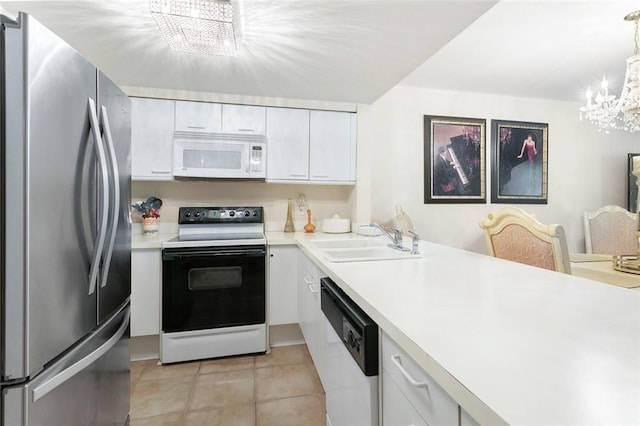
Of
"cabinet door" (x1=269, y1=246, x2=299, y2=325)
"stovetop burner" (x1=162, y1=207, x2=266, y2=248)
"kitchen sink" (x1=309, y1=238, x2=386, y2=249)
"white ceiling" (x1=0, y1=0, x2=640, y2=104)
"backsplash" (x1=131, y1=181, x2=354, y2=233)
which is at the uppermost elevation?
"white ceiling" (x1=0, y1=0, x2=640, y2=104)

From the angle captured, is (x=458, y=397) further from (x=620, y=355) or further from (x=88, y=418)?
(x=88, y=418)

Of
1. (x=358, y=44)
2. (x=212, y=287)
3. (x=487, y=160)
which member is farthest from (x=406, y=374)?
(x=487, y=160)

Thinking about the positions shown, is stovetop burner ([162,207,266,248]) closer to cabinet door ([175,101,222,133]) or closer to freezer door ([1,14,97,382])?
cabinet door ([175,101,222,133])

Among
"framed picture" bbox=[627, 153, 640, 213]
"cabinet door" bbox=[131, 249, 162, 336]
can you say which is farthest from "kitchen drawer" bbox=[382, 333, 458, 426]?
"framed picture" bbox=[627, 153, 640, 213]

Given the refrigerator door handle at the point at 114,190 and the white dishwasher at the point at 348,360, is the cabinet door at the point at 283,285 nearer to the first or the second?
the white dishwasher at the point at 348,360

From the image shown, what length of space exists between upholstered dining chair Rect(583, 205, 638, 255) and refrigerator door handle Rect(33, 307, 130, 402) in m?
4.38

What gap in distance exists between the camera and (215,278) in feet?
7.42

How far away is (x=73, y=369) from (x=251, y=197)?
6.97 ft

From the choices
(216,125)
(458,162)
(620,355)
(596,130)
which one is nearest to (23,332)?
(620,355)

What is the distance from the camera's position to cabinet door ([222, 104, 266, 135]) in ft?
8.48

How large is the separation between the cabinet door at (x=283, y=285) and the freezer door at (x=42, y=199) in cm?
149

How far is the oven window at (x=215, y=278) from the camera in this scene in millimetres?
2219

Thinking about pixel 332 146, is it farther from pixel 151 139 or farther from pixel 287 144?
pixel 151 139

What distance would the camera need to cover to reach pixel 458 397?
50 centimetres
